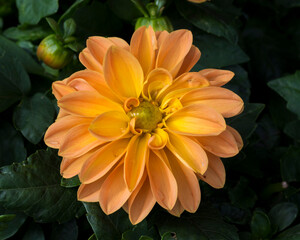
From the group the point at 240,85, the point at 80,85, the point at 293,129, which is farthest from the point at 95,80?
the point at 293,129

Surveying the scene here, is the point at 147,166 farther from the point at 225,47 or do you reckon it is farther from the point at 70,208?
the point at 225,47

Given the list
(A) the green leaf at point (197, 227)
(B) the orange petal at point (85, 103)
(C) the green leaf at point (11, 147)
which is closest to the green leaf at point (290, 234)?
(A) the green leaf at point (197, 227)

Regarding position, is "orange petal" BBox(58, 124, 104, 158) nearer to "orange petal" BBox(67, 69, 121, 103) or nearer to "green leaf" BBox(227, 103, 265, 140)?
"orange petal" BBox(67, 69, 121, 103)

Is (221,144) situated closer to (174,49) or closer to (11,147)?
(174,49)

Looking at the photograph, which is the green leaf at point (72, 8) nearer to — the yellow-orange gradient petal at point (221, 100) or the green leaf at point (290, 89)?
the yellow-orange gradient petal at point (221, 100)

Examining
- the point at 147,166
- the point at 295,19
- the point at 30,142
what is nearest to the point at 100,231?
the point at 147,166
